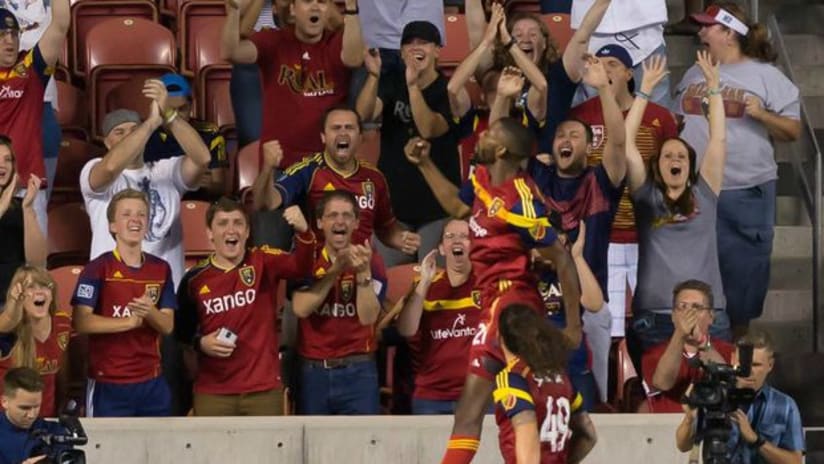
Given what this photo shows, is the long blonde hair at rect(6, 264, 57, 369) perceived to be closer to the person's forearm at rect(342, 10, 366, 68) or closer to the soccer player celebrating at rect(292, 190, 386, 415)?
the soccer player celebrating at rect(292, 190, 386, 415)

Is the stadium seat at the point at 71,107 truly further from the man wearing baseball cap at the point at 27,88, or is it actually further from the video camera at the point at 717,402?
the video camera at the point at 717,402

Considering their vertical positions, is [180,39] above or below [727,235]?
above

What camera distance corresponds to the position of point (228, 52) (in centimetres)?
1445

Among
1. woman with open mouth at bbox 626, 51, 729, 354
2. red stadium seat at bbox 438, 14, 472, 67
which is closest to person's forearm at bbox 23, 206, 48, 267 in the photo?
woman with open mouth at bbox 626, 51, 729, 354

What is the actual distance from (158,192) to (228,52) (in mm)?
980

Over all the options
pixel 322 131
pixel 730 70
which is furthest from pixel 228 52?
pixel 730 70

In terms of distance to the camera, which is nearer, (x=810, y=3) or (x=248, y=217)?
(x=248, y=217)

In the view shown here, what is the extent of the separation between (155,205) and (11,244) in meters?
0.88

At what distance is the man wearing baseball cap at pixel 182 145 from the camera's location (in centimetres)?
1434

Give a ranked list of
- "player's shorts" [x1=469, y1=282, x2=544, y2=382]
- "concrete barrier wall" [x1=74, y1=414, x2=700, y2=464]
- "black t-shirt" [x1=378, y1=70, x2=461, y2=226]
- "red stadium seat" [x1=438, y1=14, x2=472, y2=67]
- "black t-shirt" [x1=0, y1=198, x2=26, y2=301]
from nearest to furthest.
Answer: "player's shorts" [x1=469, y1=282, x2=544, y2=382] → "concrete barrier wall" [x1=74, y1=414, x2=700, y2=464] → "black t-shirt" [x1=0, y1=198, x2=26, y2=301] → "black t-shirt" [x1=378, y1=70, x2=461, y2=226] → "red stadium seat" [x1=438, y1=14, x2=472, y2=67]

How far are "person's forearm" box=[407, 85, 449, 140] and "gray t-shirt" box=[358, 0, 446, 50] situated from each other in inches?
34.0

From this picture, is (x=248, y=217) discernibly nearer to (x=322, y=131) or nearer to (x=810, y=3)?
(x=322, y=131)

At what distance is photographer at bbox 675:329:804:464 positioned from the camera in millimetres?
11922

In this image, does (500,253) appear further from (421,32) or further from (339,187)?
(421,32)
